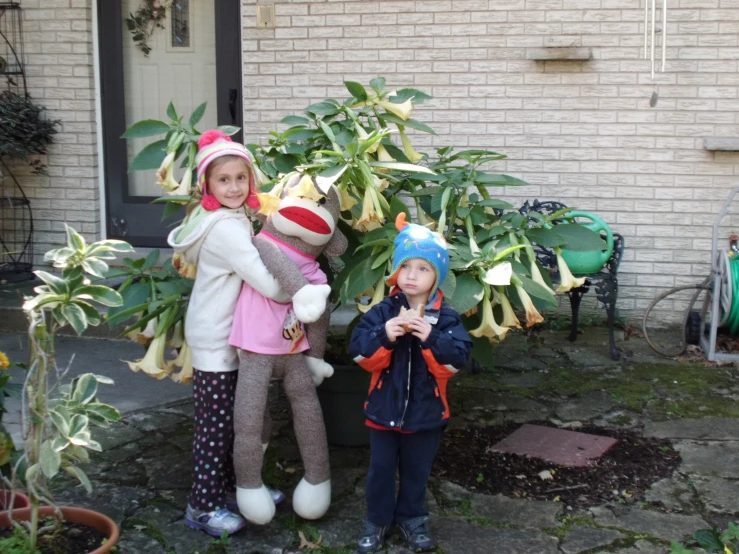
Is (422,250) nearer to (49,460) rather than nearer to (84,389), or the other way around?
(84,389)

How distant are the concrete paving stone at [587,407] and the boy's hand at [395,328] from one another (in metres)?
1.99

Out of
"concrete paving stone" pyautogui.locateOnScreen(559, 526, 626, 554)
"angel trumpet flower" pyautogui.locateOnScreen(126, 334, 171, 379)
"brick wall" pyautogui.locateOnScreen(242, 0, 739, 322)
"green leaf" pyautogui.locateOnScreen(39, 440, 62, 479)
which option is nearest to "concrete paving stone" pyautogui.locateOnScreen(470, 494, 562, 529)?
"concrete paving stone" pyautogui.locateOnScreen(559, 526, 626, 554)

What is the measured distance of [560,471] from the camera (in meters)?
4.00

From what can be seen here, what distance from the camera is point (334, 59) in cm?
668

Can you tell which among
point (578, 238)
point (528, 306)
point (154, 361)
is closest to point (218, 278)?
point (154, 361)

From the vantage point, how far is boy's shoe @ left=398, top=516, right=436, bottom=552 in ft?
10.8

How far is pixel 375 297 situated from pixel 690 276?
11.9 feet

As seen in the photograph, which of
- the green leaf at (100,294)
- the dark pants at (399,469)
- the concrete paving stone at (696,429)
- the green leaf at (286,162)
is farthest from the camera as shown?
the concrete paving stone at (696,429)

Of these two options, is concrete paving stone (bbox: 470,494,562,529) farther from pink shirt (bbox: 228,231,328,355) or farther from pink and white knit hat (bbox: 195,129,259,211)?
pink and white knit hat (bbox: 195,129,259,211)

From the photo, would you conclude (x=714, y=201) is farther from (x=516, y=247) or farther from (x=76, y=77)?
(x=76, y=77)

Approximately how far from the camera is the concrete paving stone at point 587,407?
15.6ft

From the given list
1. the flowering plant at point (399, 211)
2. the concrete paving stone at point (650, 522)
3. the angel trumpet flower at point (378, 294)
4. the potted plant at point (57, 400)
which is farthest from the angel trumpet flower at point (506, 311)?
the potted plant at point (57, 400)

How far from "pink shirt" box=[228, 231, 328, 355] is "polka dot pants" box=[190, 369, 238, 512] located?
178mm

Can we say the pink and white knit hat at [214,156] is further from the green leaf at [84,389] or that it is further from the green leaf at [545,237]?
the green leaf at [545,237]
